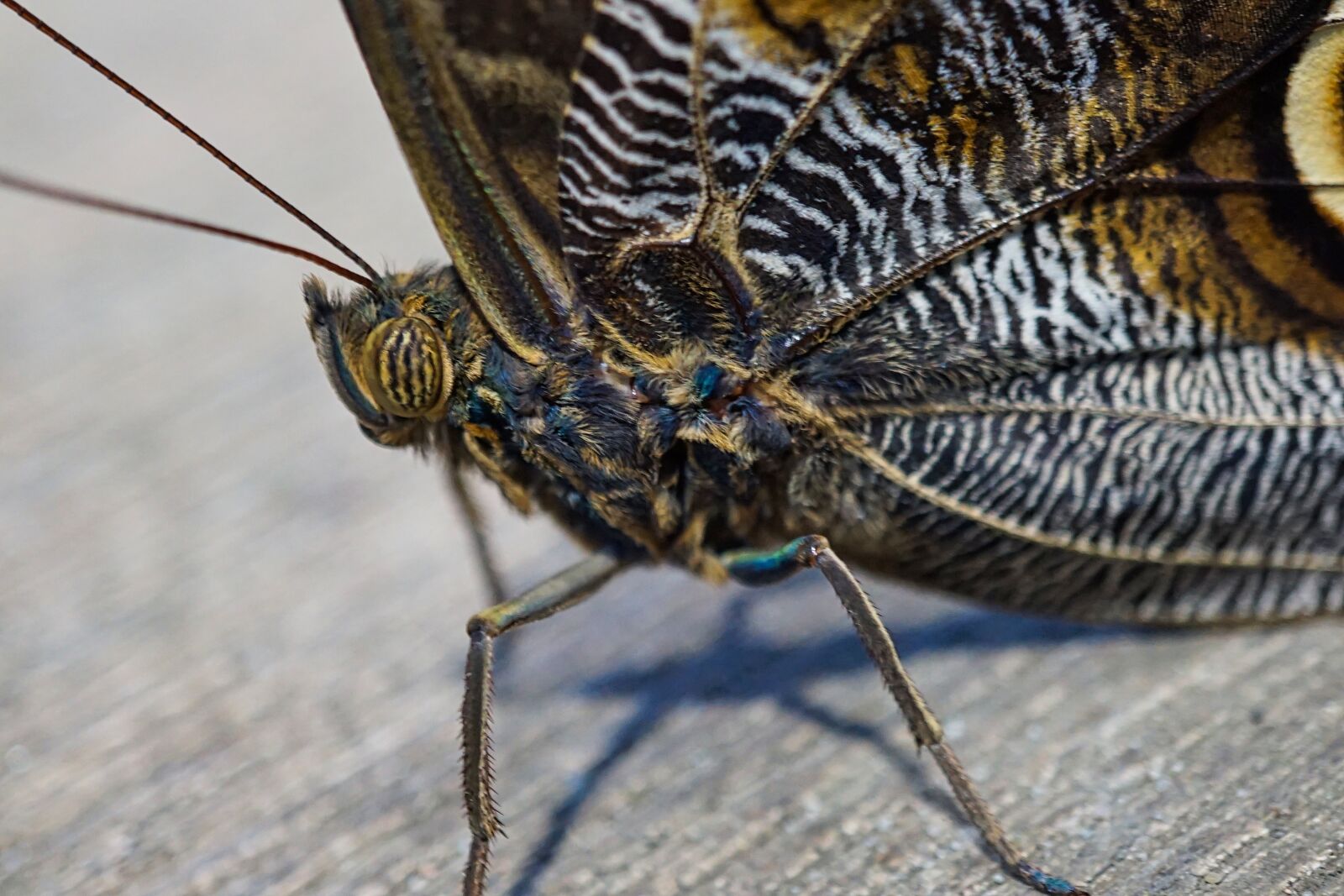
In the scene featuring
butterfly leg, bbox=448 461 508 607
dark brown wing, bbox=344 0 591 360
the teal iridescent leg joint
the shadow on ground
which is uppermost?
dark brown wing, bbox=344 0 591 360

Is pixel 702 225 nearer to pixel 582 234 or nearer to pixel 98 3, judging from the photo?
pixel 582 234

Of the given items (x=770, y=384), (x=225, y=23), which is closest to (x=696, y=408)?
(x=770, y=384)

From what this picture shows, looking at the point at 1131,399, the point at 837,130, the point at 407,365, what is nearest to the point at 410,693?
the point at 407,365

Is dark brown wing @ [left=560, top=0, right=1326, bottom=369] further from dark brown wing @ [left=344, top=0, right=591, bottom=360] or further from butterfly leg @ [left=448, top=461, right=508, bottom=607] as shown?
butterfly leg @ [left=448, top=461, right=508, bottom=607]

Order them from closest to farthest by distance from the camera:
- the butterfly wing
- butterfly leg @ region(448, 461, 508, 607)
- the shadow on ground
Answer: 1. the butterfly wing
2. the shadow on ground
3. butterfly leg @ region(448, 461, 508, 607)

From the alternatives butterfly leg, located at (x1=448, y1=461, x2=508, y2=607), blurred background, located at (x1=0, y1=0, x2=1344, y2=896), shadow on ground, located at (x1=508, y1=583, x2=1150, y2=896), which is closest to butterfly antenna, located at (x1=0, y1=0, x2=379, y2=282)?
blurred background, located at (x1=0, y1=0, x2=1344, y2=896)
